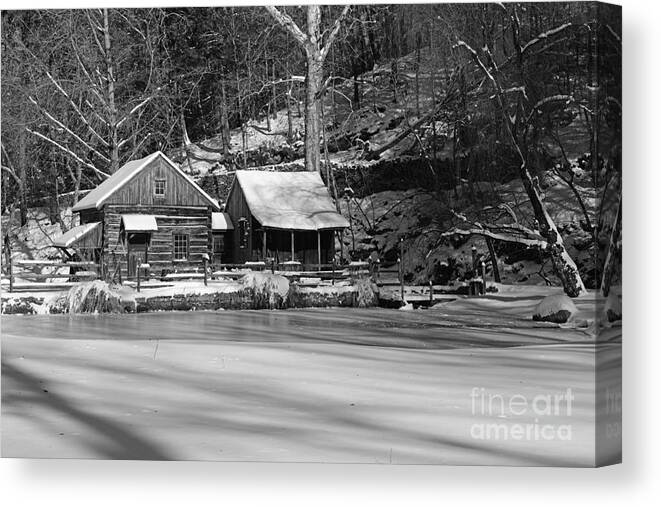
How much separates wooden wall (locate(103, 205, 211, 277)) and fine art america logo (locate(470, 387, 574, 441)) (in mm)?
3581

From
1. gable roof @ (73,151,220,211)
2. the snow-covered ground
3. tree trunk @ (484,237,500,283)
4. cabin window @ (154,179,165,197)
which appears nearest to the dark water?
the snow-covered ground

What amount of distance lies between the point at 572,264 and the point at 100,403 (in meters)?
4.70

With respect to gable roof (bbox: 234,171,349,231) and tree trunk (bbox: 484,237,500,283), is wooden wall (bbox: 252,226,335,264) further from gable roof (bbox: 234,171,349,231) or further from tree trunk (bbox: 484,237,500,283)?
tree trunk (bbox: 484,237,500,283)

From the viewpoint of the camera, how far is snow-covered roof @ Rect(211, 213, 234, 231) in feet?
34.4

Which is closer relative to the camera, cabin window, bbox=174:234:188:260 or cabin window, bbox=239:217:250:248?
cabin window, bbox=174:234:188:260

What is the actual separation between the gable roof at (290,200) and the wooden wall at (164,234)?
61 cm

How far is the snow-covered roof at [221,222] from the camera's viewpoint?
10.5 m

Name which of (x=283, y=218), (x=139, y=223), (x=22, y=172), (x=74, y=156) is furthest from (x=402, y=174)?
(x=22, y=172)

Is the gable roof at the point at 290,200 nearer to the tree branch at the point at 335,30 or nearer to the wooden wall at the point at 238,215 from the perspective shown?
the wooden wall at the point at 238,215

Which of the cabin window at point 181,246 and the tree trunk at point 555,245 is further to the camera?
the cabin window at point 181,246

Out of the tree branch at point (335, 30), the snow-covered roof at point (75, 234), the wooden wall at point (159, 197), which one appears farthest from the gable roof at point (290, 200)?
the snow-covered roof at point (75, 234)

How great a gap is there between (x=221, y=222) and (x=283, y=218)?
69 cm

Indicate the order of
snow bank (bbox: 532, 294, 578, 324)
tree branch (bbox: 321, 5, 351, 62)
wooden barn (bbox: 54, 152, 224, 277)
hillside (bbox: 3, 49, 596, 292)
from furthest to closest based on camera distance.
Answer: wooden barn (bbox: 54, 152, 224, 277), tree branch (bbox: 321, 5, 351, 62), hillside (bbox: 3, 49, 596, 292), snow bank (bbox: 532, 294, 578, 324)

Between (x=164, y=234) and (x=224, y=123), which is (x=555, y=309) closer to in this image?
(x=224, y=123)
